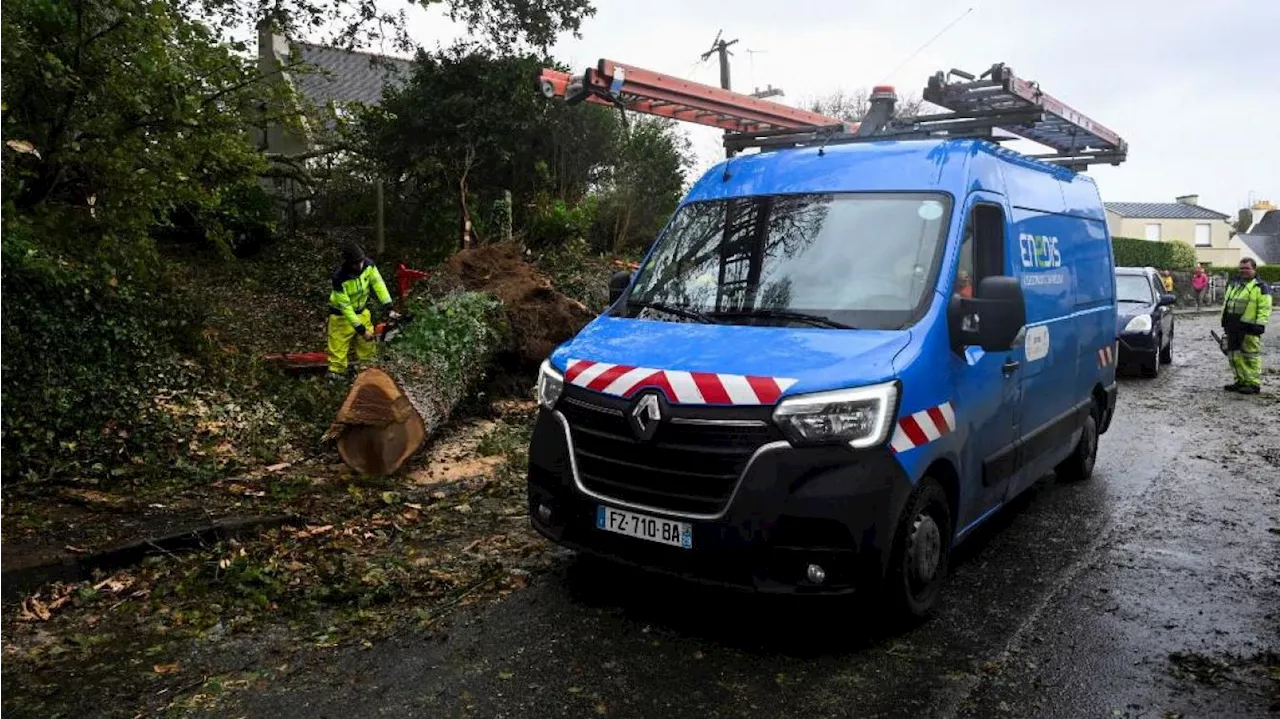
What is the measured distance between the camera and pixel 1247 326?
11.6m

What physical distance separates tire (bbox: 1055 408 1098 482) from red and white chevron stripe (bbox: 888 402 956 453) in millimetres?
3341

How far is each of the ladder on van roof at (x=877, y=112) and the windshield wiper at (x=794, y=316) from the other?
174cm

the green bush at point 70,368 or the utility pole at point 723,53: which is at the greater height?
the utility pole at point 723,53

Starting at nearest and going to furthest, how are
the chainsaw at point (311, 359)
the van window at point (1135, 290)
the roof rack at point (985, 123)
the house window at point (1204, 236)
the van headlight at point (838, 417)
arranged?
the van headlight at point (838, 417) → the roof rack at point (985, 123) → the chainsaw at point (311, 359) → the van window at point (1135, 290) → the house window at point (1204, 236)

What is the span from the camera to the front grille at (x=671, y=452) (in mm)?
3717

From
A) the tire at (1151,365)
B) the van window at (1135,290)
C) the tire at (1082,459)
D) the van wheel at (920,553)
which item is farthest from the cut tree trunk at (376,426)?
the van window at (1135,290)

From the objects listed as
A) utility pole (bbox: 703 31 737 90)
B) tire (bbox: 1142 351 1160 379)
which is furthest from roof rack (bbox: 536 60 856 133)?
utility pole (bbox: 703 31 737 90)

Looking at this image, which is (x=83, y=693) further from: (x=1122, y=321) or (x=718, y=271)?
(x=1122, y=321)

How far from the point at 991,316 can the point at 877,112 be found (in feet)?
10.1

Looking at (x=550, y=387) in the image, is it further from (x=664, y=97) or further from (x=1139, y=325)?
(x=1139, y=325)

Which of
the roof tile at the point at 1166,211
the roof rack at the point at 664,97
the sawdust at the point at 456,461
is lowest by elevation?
the sawdust at the point at 456,461

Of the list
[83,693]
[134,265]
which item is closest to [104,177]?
[134,265]

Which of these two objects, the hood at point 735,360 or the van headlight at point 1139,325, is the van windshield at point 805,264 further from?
the van headlight at point 1139,325

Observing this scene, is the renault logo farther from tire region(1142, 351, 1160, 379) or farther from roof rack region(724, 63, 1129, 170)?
tire region(1142, 351, 1160, 379)
